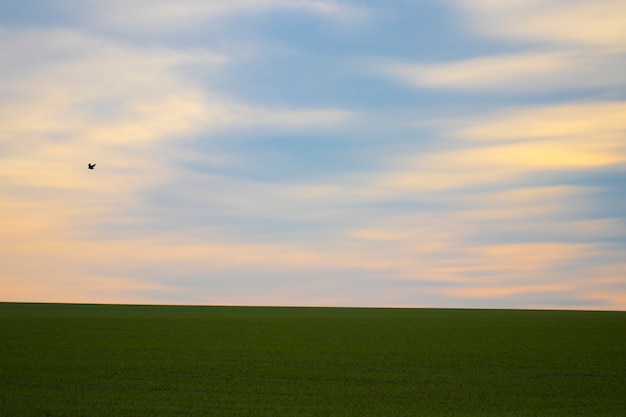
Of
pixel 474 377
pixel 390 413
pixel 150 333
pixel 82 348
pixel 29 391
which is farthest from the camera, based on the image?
pixel 150 333

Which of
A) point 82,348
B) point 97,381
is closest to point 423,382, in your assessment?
point 97,381

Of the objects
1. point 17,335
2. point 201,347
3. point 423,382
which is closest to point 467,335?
point 201,347

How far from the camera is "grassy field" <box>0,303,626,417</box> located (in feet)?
67.6

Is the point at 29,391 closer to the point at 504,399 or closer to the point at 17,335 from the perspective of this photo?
the point at 504,399

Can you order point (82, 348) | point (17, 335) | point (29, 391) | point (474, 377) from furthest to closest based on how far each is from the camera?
point (17, 335), point (82, 348), point (474, 377), point (29, 391)

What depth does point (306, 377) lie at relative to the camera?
2584 cm

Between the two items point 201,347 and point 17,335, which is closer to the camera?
point 201,347

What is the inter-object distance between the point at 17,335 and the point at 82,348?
9.59 m

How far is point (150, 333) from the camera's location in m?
46.2

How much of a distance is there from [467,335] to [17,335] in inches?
1005

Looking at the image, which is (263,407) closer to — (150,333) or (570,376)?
(570,376)

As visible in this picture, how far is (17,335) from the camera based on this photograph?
42344mm

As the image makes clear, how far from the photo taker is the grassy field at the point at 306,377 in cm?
2059

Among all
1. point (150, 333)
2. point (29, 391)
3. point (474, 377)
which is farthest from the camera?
point (150, 333)
